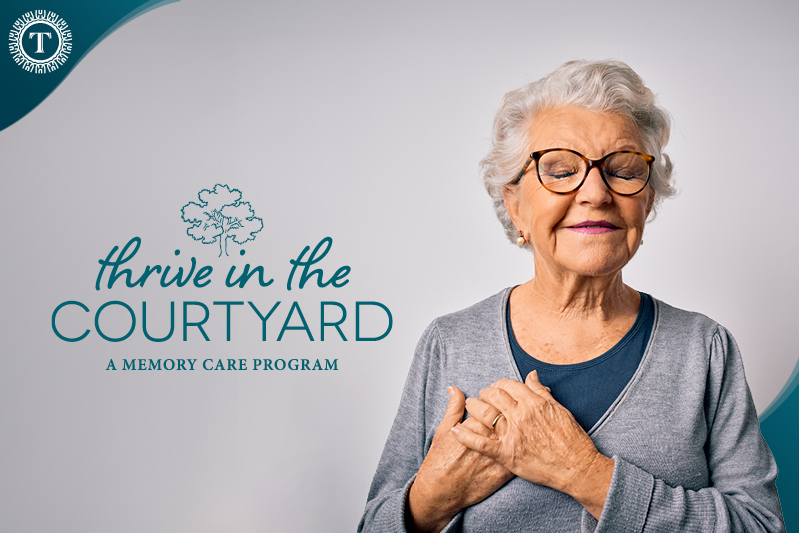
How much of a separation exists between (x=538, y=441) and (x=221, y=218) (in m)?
1.44

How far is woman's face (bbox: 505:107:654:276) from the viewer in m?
1.16

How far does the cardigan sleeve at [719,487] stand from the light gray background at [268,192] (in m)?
0.97

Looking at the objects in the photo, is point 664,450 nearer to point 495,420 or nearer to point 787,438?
point 495,420

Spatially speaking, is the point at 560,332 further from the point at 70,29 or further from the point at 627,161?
the point at 70,29

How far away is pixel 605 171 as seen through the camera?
1178mm

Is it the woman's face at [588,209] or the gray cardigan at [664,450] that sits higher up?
the woman's face at [588,209]

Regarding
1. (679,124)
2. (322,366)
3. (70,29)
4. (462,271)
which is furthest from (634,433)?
(70,29)

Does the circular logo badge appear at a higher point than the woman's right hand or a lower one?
higher

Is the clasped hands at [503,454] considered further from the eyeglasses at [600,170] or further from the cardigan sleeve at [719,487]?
the eyeglasses at [600,170]

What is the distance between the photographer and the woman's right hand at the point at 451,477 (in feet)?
3.75

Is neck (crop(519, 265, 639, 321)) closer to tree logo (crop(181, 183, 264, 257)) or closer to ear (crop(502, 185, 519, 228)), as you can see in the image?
ear (crop(502, 185, 519, 228))

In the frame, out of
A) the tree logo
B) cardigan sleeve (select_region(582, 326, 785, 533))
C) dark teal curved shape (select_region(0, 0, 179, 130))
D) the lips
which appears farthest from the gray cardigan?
dark teal curved shape (select_region(0, 0, 179, 130))

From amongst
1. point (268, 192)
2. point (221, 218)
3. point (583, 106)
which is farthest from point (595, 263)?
point (221, 218)

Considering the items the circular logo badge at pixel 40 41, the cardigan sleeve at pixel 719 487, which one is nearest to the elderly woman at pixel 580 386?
the cardigan sleeve at pixel 719 487
